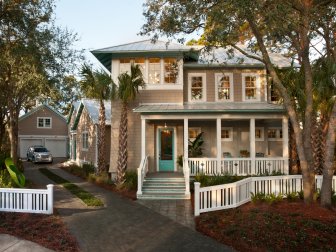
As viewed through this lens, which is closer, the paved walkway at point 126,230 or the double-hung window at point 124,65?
the paved walkway at point 126,230

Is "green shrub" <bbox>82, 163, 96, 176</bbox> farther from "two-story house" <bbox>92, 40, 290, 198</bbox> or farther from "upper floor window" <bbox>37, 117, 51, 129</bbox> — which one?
A: "upper floor window" <bbox>37, 117, 51, 129</bbox>

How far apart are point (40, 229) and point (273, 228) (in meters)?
6.67

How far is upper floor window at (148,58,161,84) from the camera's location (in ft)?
64.2

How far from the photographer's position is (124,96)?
17375 mm

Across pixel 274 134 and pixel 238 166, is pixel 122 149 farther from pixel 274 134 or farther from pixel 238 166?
pixel 274 134

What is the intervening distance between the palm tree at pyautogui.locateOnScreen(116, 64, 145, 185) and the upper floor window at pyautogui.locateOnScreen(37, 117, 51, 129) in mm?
27817

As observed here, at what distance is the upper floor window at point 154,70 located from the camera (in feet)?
64.2

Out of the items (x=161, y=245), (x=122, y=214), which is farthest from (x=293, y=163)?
(x=161, y=245)

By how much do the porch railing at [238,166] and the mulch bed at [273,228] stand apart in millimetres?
5641

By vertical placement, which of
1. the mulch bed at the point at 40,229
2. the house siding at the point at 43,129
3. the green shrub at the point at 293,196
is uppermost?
the house siding at the point at 43,129

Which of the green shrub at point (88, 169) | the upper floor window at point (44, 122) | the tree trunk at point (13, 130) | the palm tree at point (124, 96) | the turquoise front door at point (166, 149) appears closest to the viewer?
the palm tree at point (124, 96)

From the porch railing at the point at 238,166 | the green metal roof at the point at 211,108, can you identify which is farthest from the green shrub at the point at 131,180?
the green metal roof at the point at 211,108

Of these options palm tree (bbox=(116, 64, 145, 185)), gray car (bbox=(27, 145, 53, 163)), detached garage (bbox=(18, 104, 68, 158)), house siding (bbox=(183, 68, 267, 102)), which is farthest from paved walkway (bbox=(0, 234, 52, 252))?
detached garage (bbox=(18, 104, 68, 158))

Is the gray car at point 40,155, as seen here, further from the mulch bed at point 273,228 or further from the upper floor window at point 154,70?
the mulch bed at point 273,228
